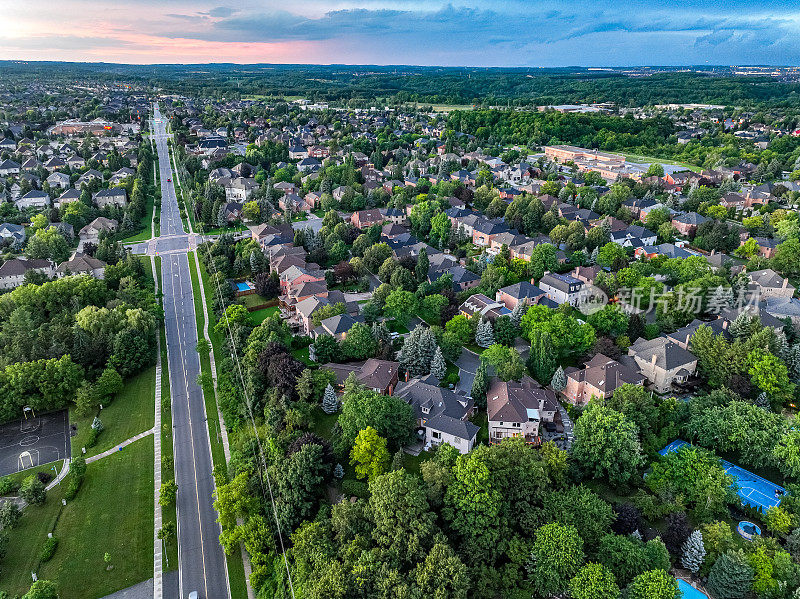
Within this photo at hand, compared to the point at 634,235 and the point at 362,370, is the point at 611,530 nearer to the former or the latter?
the point at 362,370

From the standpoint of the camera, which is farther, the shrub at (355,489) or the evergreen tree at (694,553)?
the shrub at (355,489)

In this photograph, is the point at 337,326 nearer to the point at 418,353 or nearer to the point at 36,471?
the point at 418,353

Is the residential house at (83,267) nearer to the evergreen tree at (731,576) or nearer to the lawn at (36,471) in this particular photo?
the lawn at (36,471)

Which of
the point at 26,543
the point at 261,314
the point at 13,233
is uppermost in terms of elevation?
the point at 13,233

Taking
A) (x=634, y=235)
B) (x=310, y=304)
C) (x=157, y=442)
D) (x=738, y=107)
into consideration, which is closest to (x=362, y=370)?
(x=310, y=304)

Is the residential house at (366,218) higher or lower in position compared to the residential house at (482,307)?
higher

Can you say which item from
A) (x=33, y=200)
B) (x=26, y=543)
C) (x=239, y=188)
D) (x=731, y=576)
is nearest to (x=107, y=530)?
(x=26, y=543)

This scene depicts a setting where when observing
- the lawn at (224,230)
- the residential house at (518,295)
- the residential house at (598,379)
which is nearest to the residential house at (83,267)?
the lawn at (224,230)
